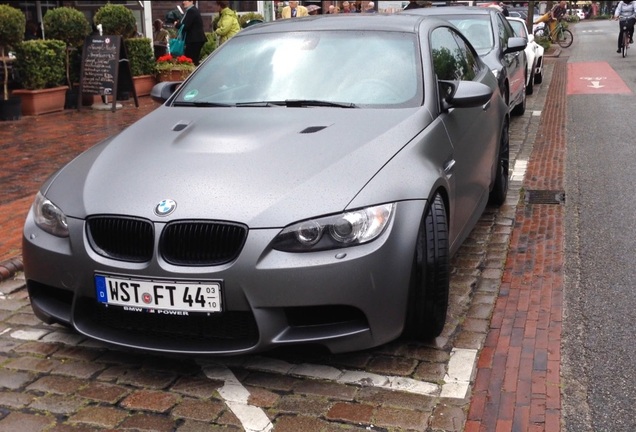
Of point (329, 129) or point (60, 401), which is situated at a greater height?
point (329, 129)

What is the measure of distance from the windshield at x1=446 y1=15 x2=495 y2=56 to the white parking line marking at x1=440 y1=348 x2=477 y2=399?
649 cm

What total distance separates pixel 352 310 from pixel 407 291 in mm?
272

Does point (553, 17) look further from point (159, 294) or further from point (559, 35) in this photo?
point (159, 294)

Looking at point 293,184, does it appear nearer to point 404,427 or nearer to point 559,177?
point 404,427

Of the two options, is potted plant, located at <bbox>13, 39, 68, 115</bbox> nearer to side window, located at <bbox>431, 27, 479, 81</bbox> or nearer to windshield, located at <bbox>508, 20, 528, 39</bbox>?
side window, located at <bbox>431, 27, 479, 81</bbox>

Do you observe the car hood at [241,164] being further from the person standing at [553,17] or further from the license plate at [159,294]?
the person standing at [553,17]

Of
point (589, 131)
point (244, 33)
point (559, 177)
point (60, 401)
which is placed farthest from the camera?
point (589, 131)

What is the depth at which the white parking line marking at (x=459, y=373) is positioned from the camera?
11.3 feet

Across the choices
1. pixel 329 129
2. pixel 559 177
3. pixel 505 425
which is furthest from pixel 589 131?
pixel 505 425

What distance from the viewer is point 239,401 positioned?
11.2ft

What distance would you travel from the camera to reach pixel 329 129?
4051mm

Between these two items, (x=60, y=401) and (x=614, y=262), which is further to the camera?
(x=614, y=262)

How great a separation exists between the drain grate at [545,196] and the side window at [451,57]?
5.28 feet

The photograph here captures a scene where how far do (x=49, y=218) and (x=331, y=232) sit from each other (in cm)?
139
